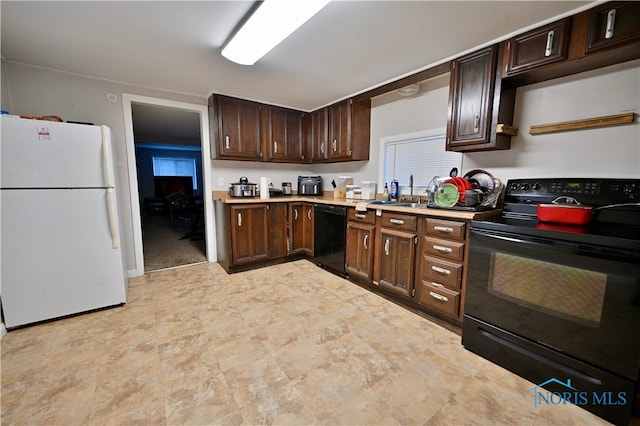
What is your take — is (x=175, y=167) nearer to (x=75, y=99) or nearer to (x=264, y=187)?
(x=75, y=99)

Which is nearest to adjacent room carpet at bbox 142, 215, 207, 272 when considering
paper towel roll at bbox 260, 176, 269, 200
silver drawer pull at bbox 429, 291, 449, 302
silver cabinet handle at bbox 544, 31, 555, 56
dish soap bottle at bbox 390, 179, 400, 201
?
paper towel roll at bbox 260, 176, 269, 200

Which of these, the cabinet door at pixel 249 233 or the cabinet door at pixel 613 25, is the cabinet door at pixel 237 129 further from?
the cabinet door at pixel 613 25

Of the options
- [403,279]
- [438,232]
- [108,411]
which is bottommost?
[108,411]

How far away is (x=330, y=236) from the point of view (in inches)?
123

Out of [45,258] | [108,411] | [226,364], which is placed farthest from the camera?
[45,258]

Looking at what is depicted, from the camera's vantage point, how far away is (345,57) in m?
2.25

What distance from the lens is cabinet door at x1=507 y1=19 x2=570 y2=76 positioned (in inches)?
64.7

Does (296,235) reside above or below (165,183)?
below

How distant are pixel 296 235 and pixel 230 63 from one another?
2141 mm

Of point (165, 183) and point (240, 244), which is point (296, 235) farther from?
point (165, 183)

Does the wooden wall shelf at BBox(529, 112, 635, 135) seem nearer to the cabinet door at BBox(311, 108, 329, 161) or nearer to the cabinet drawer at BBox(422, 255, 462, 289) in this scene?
the cabinet drawer at BBox(422, 255, 462, 289)

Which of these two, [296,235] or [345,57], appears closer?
[345,57]

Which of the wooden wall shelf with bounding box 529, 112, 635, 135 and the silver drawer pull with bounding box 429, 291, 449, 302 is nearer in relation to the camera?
the wooden wall shelf with bounding box 529, 112, 635, 135

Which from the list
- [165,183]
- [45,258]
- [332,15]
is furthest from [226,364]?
[165,183]
